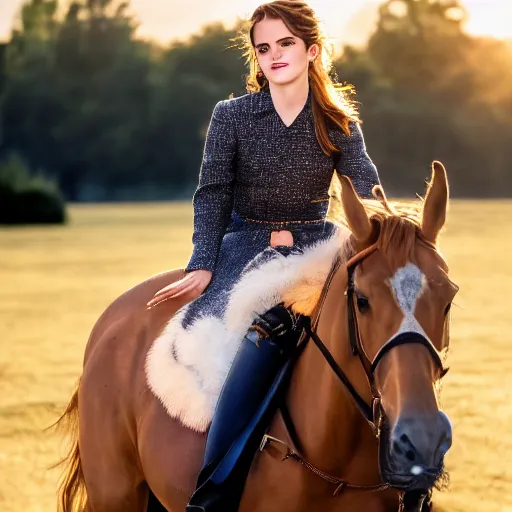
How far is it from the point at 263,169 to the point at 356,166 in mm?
328

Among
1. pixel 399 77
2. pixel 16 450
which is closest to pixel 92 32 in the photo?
pixel 399 77

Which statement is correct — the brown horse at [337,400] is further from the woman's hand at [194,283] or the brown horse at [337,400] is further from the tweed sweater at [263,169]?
the tweed sweater at [263,169]

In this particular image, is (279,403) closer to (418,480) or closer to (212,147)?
(418,480)

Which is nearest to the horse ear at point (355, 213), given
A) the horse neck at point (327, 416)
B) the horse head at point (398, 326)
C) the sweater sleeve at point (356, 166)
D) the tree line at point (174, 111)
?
the horse head at point (398, 326)

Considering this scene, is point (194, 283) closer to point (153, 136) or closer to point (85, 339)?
point (85, 339)

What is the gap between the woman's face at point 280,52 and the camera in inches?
135

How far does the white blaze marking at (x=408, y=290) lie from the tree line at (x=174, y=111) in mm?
66545

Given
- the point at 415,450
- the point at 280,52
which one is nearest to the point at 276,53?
the point at 280,52

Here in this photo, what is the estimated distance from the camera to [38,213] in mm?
44906

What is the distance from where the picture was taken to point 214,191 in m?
3.56

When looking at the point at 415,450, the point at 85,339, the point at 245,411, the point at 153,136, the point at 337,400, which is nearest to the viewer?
the point at 415,450

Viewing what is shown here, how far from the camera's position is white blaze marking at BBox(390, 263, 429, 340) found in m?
2.57

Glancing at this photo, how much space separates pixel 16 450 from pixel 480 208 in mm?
46649

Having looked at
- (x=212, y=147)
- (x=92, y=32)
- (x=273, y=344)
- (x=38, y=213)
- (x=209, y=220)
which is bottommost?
(x=38, y=213)
